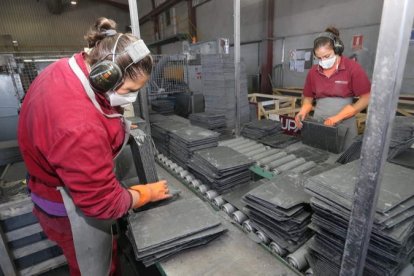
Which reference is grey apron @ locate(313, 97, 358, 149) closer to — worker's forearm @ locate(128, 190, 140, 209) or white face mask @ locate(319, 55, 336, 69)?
white face mask @ locate(319, 55, 336, 69)

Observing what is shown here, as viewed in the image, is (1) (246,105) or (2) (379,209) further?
(1) (246,105)

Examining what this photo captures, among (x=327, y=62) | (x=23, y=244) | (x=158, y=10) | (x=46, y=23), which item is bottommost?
(x=23, y=244)

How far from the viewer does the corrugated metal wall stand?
13.5 meters

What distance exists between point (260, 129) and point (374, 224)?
6.57 feet

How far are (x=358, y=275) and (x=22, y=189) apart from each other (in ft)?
8.60

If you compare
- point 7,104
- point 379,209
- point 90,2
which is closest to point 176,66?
point 7,104

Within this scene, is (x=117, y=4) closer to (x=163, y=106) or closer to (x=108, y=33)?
(x=163, y=106)

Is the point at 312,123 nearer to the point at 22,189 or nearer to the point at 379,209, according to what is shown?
the point at 379,209

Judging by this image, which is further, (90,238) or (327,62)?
(327,62)

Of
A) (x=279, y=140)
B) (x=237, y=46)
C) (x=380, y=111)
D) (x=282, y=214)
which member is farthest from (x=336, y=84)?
(x=380, y=111)

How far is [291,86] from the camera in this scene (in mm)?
8359

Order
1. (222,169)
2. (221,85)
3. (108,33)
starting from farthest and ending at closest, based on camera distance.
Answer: (221,85) → (222,169) → (108,33)

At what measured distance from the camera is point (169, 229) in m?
1.45

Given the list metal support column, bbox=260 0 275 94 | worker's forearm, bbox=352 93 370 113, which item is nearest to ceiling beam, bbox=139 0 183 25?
metal support column, bbox=260 0 275 94
